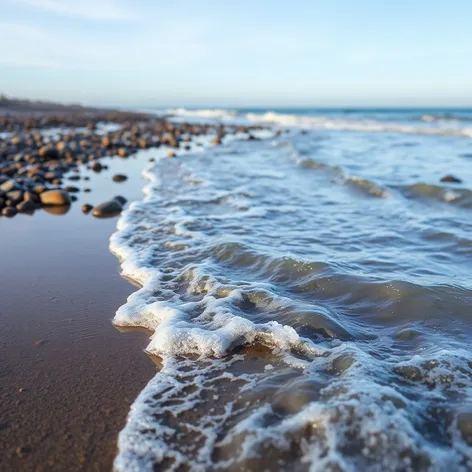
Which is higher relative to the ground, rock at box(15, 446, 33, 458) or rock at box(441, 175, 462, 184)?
rock at box(15, 446, 33, 458)

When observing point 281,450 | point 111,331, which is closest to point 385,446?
point 281,450

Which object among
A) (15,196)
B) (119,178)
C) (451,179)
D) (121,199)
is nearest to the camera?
(15,196)

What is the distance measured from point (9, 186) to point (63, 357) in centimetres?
599

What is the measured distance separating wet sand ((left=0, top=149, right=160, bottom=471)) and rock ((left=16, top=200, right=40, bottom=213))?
73.2 inches

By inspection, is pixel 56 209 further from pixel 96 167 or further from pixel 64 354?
pixel 64 354

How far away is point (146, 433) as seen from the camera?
230 cm

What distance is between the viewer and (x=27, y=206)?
7.31 metres

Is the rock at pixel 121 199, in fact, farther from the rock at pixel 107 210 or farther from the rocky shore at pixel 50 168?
the rock at pixel 107 210

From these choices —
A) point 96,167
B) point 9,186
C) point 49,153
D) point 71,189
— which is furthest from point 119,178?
point 49,153

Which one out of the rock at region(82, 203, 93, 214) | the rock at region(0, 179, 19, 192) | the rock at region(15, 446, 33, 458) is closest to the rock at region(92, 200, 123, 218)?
the rock at region(82, 203, 93, 214)

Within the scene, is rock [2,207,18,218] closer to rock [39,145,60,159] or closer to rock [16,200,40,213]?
rock [16,200,40,213]

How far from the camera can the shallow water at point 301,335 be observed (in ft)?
7.09

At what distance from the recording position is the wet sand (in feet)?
7.26

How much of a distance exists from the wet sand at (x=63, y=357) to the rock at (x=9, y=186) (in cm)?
280
